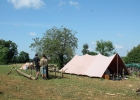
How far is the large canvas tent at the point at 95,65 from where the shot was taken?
1606 centimetres

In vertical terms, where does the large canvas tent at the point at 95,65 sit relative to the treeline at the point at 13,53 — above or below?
below

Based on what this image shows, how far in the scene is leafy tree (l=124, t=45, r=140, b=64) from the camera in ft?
106

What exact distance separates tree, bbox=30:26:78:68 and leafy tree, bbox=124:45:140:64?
968 centimetres

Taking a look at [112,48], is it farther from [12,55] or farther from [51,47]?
[12,55]

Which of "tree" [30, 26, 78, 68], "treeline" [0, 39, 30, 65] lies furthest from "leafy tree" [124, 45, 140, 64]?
"treeline" [0, 39, 30, 65]

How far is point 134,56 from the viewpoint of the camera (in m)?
32.6

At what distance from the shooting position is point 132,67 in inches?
873

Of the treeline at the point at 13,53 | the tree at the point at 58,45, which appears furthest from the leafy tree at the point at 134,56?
the treeline at the point at 13,53

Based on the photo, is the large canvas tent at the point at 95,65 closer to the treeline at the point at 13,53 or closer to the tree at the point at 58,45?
the tree at the point at 58,45

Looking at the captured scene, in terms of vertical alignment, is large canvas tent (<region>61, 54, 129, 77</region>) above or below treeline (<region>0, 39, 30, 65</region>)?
below

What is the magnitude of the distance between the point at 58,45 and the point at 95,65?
10.8m

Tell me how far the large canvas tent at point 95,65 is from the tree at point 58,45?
8063mm

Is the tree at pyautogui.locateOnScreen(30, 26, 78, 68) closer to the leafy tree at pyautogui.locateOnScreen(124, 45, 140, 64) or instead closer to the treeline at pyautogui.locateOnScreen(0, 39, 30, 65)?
the leafy tree at pyautogui.locateOnScreen(124, 45, 140, 64)

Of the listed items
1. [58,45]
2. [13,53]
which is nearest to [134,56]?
[58,45]
